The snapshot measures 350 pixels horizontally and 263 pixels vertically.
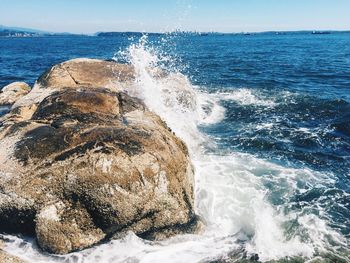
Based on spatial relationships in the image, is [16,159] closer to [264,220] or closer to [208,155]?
[264,220]

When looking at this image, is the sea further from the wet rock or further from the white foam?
the wet rock

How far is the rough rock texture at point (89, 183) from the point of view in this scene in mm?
7453

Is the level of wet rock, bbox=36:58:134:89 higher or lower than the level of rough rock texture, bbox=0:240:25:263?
higher

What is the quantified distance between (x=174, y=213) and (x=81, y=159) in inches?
95.3

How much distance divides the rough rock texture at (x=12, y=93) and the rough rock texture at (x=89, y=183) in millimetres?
8625

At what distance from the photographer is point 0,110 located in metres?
16.6

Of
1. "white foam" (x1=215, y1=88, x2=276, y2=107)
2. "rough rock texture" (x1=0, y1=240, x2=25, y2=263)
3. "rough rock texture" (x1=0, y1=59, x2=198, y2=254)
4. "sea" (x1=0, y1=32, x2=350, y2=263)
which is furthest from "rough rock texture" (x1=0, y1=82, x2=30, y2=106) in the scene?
"rough rock texture" (x1=0, y1=240, x2=25, y2=263)

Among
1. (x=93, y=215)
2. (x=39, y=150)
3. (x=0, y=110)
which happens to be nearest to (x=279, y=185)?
(x=93, y=215)

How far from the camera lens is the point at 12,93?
17781mm

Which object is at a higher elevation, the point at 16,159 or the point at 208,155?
the point at 16,159

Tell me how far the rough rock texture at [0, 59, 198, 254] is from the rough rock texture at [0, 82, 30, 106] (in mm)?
8625

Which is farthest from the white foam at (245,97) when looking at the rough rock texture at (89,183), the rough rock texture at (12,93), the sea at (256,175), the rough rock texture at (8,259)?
the rough rock texture at (8,259)

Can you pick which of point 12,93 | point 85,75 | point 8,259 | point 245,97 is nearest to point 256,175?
point 8,259

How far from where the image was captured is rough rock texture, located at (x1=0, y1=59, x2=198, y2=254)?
7.45 meters
